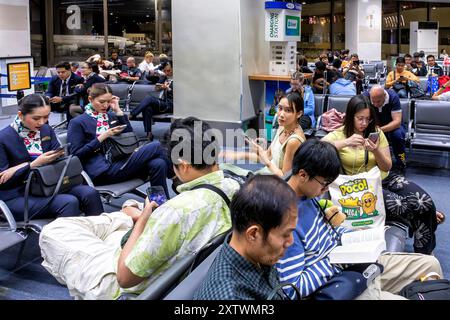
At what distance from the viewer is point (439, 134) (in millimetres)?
6934

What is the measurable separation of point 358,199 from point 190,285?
1.69 meters

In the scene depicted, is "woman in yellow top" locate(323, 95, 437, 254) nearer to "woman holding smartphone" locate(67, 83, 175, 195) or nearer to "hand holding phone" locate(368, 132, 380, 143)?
"hand holding phone" locate(368, 132, 380, 143)

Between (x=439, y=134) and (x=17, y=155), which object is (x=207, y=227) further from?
(x=439, y=134)

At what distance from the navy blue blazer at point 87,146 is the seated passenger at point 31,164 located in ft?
1.91

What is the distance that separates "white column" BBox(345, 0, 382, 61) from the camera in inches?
885

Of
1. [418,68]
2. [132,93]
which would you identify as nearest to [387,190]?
[132,93]

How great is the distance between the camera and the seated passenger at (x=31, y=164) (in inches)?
147

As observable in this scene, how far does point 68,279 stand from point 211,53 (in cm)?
664

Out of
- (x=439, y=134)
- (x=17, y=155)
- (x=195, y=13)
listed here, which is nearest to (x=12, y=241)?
(x=17, y=155)

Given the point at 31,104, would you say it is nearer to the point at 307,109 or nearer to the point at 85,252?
the point at 85,252

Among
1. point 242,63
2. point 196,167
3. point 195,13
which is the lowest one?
point 196,167

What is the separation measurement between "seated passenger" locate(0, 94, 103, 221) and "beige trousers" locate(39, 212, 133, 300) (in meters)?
0.85

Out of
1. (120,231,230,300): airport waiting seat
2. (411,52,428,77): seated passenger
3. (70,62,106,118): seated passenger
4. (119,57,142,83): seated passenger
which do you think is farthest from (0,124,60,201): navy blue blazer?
(411,52,428,77): seated passenger
